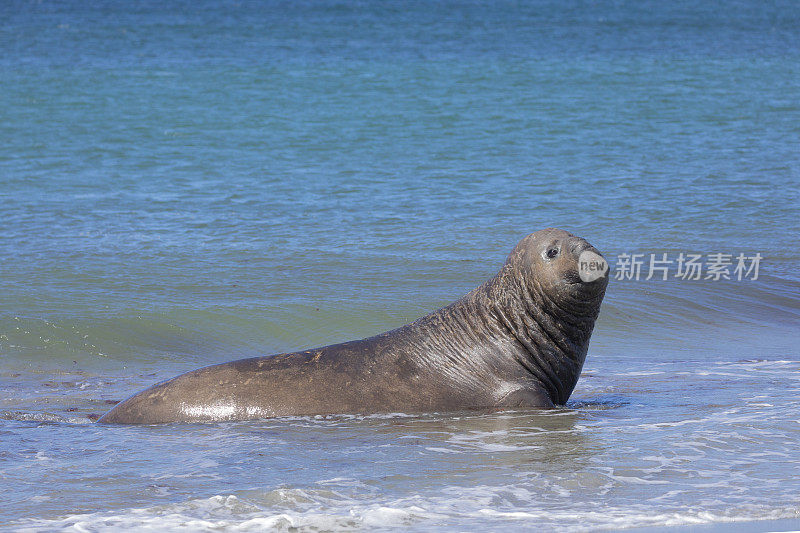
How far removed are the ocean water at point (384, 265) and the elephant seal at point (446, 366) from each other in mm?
191

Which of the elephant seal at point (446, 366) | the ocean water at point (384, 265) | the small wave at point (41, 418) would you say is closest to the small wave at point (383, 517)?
the ocean water at point (384, 265)

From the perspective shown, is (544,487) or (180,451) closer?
(544,487)

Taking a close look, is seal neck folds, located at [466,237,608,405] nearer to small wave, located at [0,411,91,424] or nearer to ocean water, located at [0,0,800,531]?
ocean water, located at [0,0,800,531]

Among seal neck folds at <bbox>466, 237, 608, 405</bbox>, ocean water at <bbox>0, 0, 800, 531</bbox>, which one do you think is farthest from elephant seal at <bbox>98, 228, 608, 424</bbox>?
ocean water at <bbox>0, 0, 800, 531</bbox>

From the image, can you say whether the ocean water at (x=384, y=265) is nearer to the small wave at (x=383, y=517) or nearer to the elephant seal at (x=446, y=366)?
the small wave at (x=383, y=517)

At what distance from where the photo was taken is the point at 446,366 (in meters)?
7.71

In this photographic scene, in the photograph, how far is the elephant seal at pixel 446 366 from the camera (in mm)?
7402

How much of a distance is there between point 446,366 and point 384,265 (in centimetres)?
630

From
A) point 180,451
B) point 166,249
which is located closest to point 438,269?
point 166,249

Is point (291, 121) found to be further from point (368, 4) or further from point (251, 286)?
point (368, 4)

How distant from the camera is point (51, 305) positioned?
12047mm

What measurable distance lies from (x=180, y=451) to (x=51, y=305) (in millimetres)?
6056

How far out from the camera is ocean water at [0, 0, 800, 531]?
228 inches

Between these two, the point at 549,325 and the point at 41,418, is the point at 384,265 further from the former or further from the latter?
the point at 41,418
